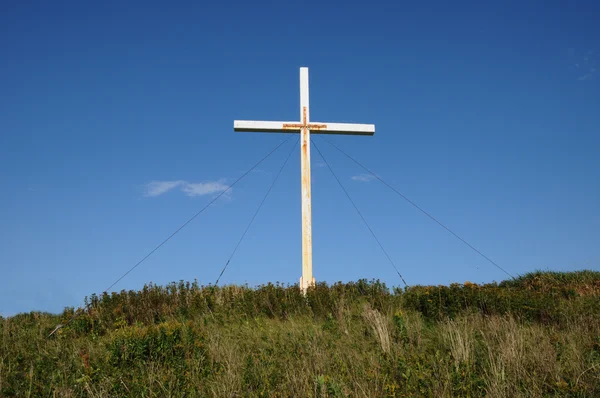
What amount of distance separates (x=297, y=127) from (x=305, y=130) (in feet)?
0.91

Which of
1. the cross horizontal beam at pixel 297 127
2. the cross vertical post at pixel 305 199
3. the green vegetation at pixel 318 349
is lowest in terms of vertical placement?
the green vegetation at pixel 318 349

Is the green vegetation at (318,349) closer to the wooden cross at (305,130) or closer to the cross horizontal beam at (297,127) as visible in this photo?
the wooden cross at (305,130)

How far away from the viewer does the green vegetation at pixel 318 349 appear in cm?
640

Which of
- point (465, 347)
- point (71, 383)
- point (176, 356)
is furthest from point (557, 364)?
point (71, 383)

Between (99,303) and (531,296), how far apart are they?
11.6 m

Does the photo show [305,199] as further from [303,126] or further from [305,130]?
[303,126]

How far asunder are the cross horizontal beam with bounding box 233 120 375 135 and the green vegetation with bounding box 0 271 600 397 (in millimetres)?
5211

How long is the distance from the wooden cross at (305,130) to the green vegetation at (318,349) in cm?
122

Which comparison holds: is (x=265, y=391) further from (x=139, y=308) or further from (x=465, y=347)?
(x=139, y=308)

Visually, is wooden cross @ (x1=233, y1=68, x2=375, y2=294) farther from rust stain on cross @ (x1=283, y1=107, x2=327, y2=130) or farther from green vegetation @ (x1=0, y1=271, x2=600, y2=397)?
green vegetation @ (x1=0, y1=271, x2=600, y2=397)

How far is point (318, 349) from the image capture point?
7926mm

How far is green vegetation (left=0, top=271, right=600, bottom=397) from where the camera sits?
21.0 feet

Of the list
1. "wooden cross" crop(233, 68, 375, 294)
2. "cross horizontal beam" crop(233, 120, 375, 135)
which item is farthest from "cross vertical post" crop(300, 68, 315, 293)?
"cross horizontal beam" crop(233, 120, 375, 135)

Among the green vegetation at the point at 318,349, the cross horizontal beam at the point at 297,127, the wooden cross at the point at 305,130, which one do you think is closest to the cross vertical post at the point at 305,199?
the wooden cross at the point at 305,130
